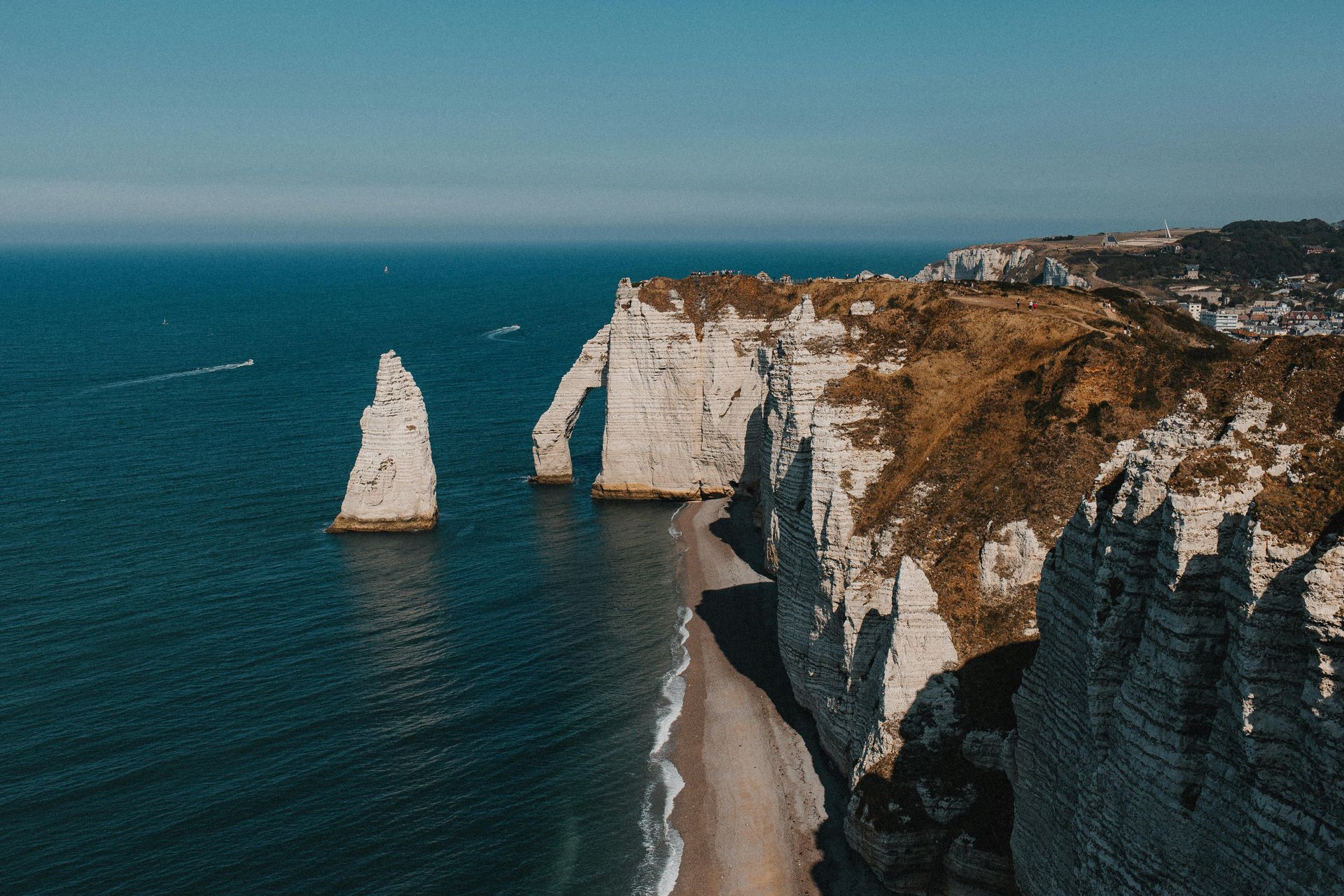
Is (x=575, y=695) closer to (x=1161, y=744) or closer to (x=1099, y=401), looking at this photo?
(x=1099, y=401)

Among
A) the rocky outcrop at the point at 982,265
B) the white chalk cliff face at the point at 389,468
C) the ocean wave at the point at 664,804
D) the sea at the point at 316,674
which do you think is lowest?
the ocean wave at the point at 664,804

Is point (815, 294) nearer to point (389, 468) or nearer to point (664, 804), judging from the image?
point (389, 468)

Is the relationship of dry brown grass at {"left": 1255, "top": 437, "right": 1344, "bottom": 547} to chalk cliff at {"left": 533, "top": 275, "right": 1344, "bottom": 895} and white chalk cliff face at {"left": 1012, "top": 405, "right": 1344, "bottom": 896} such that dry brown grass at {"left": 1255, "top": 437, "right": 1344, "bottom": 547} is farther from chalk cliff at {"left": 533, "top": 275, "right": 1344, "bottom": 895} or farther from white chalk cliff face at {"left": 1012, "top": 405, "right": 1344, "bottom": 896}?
white chalk cliff face at {"left": 1012, "top": 405, "right": 1344, "bottom": 896}

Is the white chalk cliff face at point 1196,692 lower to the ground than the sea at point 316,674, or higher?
higher

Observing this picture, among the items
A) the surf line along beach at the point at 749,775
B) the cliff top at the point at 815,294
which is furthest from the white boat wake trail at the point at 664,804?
the cliff top at the point at 815,294

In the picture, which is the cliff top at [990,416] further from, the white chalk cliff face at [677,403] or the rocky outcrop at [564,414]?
the rocky outcrop at [564,414]

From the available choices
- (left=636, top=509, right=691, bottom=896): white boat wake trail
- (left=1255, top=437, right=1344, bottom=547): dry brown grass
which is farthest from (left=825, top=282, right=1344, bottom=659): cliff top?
(left=636, top=509, right=691, bottom=896): white boat wake trail

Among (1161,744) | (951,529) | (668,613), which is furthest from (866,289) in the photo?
(1161,744)
